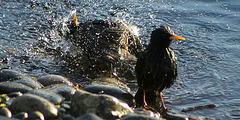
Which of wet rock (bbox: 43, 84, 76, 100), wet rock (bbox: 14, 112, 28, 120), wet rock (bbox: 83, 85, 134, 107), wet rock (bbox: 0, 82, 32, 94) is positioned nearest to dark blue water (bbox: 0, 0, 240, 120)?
wet rock (bbox: 83, 85, 134, 107)

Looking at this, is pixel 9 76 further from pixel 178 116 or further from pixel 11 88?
pixel 178 116

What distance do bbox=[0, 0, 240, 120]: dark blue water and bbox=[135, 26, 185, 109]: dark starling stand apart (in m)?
0.59

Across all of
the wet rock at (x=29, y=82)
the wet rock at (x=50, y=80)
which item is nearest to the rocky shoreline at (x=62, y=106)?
the wet rock at (x=29, y=82)

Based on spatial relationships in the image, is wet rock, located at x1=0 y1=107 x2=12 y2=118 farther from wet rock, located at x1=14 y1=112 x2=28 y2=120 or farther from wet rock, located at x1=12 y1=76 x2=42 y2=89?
wet rock, located at x1=12 y1=76 x2=42 y2=89

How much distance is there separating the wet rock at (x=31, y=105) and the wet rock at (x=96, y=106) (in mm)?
323

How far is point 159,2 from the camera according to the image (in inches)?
392

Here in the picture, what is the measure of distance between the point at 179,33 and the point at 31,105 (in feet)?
16.9

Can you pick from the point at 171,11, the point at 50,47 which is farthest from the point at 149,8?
the point at 50,47

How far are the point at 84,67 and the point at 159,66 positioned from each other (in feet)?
7.94

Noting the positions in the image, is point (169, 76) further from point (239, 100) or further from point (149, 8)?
point (149, 8)

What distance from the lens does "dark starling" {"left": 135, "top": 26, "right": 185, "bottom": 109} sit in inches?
185

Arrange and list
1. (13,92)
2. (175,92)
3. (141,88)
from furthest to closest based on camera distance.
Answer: (175,92) → (141,88) → (13,92)

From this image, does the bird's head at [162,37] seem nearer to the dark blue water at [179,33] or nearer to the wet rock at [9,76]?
the dark blue water at [179,33]

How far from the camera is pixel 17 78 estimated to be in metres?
4.93
